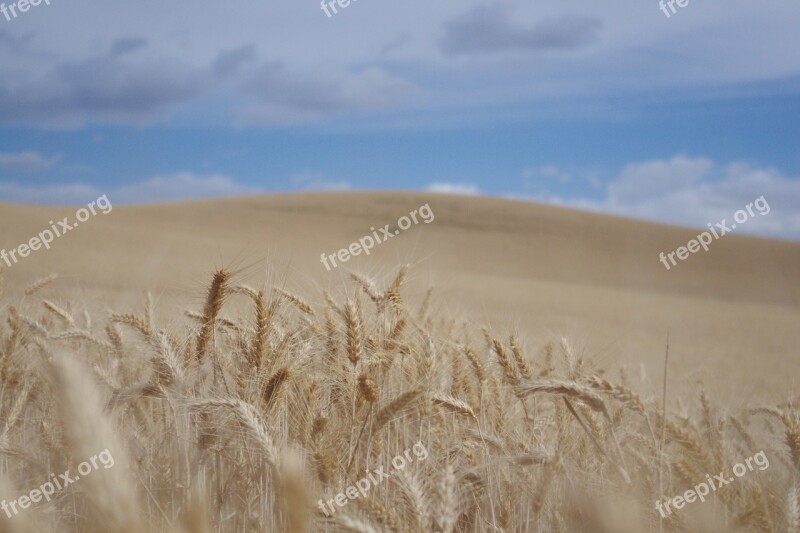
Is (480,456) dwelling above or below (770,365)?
above

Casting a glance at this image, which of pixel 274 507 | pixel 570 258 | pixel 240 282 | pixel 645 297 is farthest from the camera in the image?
pixel 570 258

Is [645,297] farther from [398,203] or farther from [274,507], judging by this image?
[274,507]

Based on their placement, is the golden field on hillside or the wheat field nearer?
the golden field on hillside

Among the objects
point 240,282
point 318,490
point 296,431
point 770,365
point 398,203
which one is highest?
point 398,203

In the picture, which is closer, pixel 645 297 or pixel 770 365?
pixel 770 365

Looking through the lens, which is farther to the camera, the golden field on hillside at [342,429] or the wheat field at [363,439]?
the wheat field at [363,439]

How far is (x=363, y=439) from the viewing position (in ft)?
7.24

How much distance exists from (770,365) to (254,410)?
1552cm

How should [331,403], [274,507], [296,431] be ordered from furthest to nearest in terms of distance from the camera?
[331,403] → [296,431] → [274,507]

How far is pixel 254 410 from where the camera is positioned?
1691 mm

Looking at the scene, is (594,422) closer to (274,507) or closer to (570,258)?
(274,507)

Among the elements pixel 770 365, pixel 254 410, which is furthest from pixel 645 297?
pixel 254 410

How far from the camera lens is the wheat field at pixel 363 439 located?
173 centimetres

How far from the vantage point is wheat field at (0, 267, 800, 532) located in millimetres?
1729
